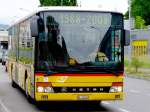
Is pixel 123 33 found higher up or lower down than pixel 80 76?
higher up

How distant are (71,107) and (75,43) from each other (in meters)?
2.59

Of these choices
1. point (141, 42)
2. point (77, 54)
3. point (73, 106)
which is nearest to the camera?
point (77, 54)

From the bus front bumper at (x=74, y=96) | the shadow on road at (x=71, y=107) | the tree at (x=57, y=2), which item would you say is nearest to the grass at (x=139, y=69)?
the shadow on road at (x=71, y=107)

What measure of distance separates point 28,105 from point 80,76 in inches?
110

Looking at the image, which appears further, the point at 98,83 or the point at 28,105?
the point at 28,105

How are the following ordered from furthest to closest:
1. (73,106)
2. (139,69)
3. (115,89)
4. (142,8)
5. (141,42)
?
1. (142,8)
2. (141,42)
3. (139,69)
4. (73,106)
5. (115,89)

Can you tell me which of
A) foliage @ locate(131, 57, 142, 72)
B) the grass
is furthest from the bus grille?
foliage @ locate(131, 57, 142, 72)

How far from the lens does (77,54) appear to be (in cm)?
1544

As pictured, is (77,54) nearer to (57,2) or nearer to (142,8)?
(57,2)

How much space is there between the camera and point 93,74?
15.4 meters

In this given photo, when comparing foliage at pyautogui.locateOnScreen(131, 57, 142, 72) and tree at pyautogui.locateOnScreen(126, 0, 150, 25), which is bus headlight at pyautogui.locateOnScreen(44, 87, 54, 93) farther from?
tree at pyautogui.locateOnScreen(126, 0, 150, 25)

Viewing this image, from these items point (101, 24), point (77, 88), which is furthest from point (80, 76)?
point (101, 24)

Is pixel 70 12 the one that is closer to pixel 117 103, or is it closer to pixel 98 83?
pixel 98 83

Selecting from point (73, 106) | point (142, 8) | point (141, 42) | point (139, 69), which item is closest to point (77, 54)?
point (73, 106)
